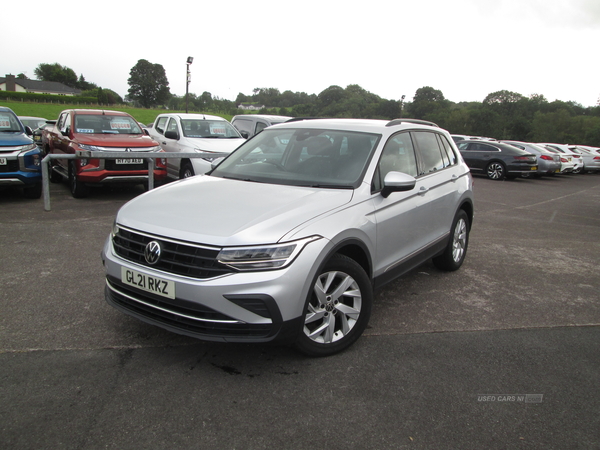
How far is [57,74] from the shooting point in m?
136

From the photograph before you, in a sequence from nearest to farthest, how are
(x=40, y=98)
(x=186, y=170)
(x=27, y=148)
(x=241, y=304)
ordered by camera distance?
(x=241, y=304) < (x=27, y=148) < (x=186, y=170) < (x=40, y=98)

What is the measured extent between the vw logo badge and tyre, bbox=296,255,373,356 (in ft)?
3.29

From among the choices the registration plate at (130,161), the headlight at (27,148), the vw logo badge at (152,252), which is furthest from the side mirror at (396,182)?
the headlight at (27,148)

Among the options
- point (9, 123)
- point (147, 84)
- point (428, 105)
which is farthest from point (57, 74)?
point (9, 123)

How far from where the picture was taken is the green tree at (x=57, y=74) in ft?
449

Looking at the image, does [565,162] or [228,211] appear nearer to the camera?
[228,211]

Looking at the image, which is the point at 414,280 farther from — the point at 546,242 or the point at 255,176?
the point at 546,242

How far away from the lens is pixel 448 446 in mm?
2467

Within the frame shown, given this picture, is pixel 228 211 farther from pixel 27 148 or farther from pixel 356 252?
pixel 27 148

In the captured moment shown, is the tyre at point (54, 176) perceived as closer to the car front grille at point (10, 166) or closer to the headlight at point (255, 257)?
the car front grille at point (10, 166)

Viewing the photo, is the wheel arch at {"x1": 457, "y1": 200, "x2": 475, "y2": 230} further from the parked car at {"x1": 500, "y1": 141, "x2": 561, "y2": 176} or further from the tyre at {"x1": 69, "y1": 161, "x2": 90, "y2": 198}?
the parked car at {"x1": 500, "y1": 141, "x2": 561, "y2": 176}

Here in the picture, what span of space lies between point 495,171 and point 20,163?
1743cm

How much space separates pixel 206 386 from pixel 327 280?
103cm

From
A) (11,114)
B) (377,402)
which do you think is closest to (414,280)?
(377,402)
